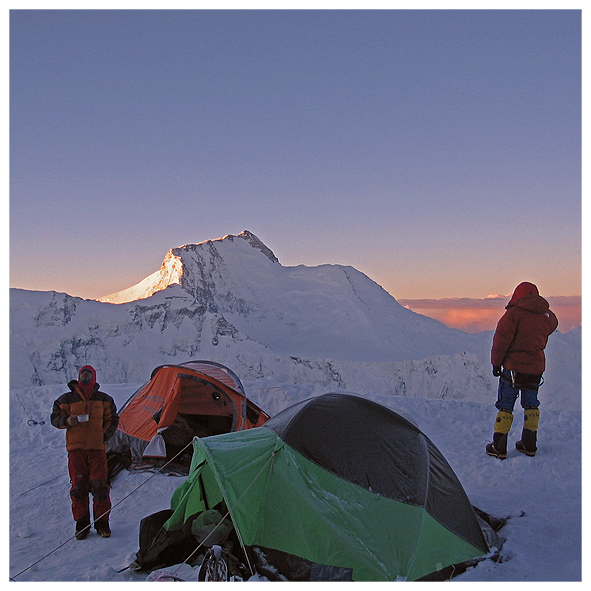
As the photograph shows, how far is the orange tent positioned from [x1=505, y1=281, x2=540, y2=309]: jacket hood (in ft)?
13.1

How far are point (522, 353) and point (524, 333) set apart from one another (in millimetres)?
259

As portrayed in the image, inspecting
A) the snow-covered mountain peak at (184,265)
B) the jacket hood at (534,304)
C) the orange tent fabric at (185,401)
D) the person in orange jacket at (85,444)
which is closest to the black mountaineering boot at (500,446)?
the jacket hood at (534,304)

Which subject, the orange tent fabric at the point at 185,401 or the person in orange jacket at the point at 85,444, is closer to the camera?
the person in orange jacket at the point at 85,444

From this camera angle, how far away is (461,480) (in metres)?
6.27

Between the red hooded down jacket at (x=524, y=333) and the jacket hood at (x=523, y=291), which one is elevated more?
the jacket hood at (x=523, y=291)

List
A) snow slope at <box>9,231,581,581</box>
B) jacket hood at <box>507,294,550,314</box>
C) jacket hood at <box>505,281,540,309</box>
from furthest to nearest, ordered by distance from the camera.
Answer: jacket hood at <box>505,281,540,309</box> → jacket hood at <box>507,294,550,314</box> → snow slope at <box>9,231,581,581</box>

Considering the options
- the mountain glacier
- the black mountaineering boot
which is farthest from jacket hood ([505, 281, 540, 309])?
the mountain glacier

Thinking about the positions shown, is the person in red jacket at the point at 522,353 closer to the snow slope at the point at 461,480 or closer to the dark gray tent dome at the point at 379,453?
the snow slope at the point at 461,480

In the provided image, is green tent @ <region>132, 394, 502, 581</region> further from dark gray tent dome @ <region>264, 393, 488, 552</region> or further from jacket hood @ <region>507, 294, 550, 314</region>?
jacket hood @ <region>507, 294, 550, 314</region>

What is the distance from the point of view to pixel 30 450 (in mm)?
7875

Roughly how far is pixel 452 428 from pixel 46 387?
318 inches

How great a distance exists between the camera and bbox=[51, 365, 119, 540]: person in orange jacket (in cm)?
499

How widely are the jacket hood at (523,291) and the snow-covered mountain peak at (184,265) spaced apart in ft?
87.9

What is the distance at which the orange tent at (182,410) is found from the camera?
7.12 metres
